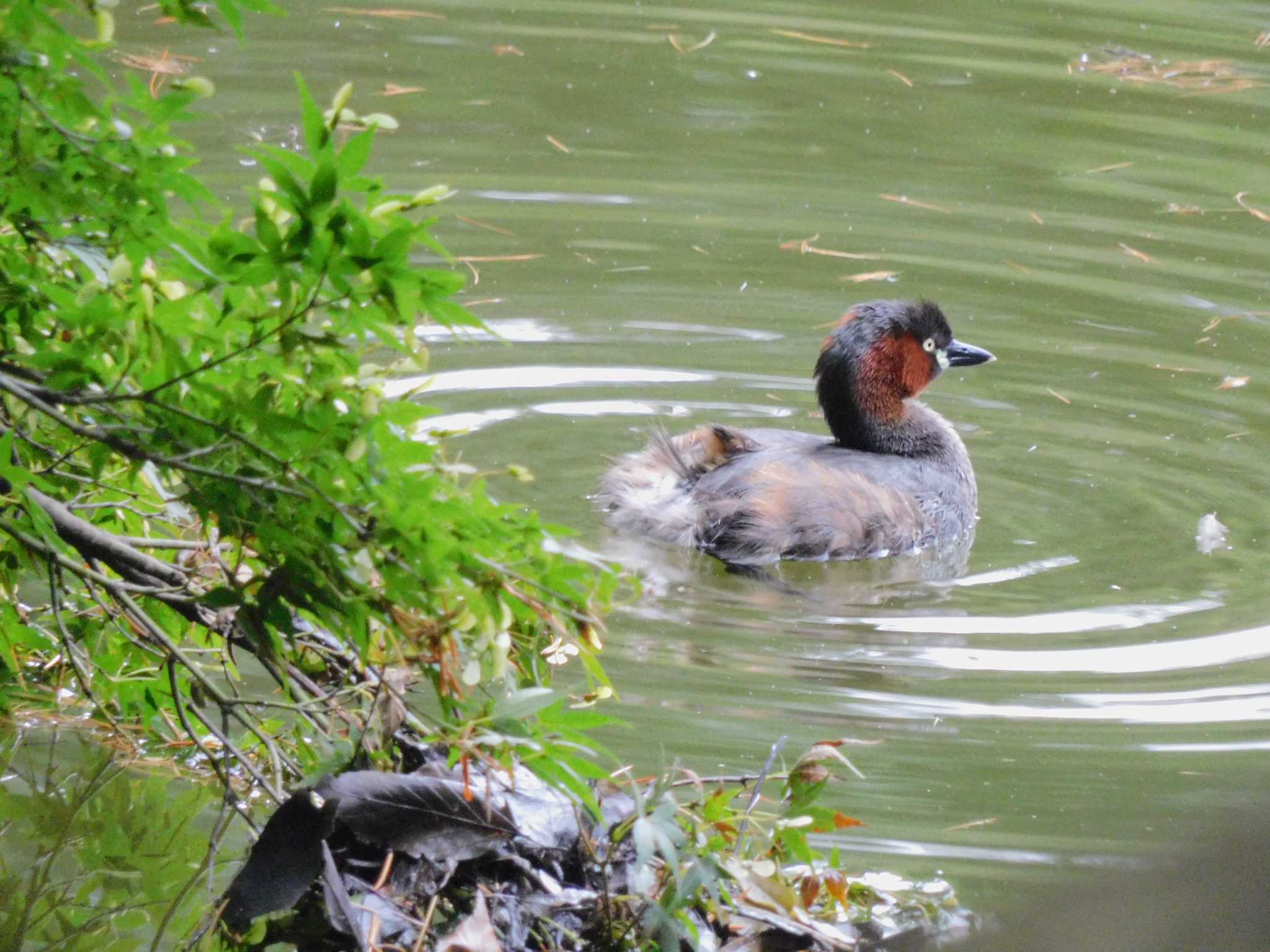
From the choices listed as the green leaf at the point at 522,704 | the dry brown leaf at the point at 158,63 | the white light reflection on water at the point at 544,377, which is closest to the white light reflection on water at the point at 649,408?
the white light reflection on water at the point at 544,377

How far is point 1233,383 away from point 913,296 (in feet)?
5.22

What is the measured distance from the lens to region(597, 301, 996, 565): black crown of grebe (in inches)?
249

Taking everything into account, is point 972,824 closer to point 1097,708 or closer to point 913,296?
point 1097,708

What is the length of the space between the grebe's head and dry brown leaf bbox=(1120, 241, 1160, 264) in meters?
2.46

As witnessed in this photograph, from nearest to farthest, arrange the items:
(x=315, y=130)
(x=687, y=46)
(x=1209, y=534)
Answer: (x=315, y=130), (x=1209, y=534), (x=687, y=46)

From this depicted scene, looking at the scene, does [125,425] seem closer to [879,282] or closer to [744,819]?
[744,819]

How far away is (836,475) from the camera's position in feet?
21.3

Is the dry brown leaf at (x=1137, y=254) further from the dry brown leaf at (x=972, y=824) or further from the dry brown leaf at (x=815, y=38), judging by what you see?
the dry brown leaf at (x=972, y=824)

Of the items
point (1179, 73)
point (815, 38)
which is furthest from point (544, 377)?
point (1179, 73)

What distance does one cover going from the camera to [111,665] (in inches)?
159

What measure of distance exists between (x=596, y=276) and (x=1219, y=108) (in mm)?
4695

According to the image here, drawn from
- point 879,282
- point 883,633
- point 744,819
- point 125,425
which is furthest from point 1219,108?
point 125,425

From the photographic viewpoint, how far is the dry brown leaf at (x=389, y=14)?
11.6 m

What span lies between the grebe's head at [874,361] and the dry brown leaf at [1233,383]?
143 centimetres
